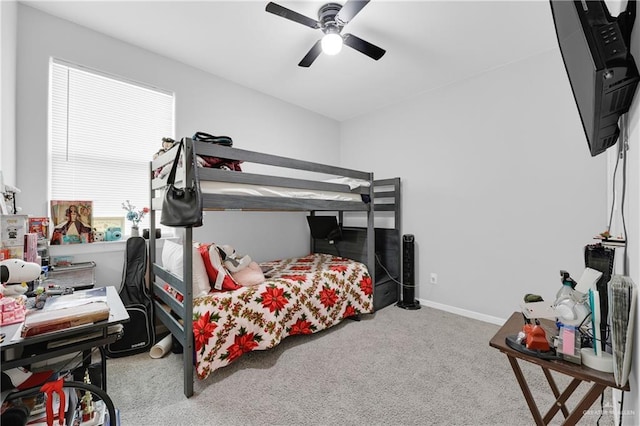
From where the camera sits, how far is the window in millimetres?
2174

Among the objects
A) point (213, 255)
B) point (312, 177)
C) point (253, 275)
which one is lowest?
point (253, 275)

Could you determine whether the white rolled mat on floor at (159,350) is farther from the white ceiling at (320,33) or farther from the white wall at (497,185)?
the white wall at (497,185)

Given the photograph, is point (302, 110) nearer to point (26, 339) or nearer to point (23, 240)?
point (23, 240)

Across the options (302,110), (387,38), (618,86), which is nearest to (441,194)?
(387,38)

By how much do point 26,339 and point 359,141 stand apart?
3778 mm

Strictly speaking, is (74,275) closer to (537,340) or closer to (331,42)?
(331,42)

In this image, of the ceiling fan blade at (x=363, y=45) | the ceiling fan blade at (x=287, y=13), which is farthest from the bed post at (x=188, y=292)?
the ceiling fan blade at (x=363, y=45)

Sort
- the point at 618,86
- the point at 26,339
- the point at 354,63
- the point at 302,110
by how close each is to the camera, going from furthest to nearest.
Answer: the point at 302,110
the point at 354,63
the point at 26,339
the point at 618,86

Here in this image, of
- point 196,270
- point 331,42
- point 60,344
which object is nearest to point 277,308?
point 196,270

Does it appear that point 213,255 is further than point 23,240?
Yes

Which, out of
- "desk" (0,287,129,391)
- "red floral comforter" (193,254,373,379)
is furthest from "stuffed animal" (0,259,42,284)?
"red floral comforter" (193,254,373,379)

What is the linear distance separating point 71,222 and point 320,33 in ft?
8.24

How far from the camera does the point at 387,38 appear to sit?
2311mm

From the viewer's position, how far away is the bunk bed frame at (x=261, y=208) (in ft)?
5.77
